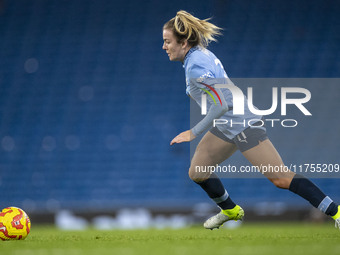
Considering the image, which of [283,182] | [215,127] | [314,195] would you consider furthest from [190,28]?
[314,195]

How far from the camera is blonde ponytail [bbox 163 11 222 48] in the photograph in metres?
5.36

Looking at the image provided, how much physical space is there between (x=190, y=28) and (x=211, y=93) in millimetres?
611

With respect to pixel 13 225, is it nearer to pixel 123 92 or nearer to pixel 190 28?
pixel 190 28

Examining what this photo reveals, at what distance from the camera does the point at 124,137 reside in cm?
1202

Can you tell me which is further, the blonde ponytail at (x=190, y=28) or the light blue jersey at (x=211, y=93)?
the blonde ponytail at (x=190, y=28)

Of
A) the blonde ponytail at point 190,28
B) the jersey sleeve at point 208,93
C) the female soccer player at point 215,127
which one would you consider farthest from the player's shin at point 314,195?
the blonde ponytail at point 190,28

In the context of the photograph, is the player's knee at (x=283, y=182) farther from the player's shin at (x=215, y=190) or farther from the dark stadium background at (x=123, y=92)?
the dark stadium background at (x=123, y=92)

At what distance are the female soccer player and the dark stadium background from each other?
548 cm

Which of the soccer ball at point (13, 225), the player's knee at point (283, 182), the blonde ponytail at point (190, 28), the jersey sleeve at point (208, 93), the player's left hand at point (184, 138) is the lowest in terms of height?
the soccer ball at point (13, 225)

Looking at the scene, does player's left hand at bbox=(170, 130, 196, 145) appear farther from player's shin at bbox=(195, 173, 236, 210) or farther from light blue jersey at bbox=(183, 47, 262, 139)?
player's shin at bbox=(195, 173, 236, 210)

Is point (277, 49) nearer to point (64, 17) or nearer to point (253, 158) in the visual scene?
point (64, 17)

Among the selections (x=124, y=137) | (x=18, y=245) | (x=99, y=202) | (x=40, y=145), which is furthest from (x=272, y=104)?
(x=18, y=245)

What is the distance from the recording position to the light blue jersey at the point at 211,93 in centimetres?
524

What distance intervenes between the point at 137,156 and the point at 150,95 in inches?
51.3
